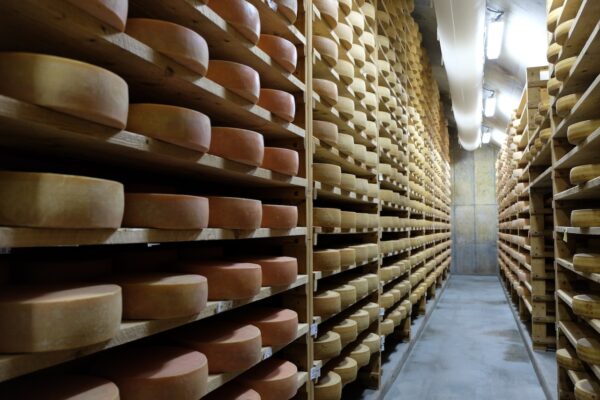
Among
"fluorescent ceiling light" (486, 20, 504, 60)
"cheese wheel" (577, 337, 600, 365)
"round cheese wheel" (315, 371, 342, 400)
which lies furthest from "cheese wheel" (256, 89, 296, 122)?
"fluorescent ceiling light" (486, 20, 504, 60)

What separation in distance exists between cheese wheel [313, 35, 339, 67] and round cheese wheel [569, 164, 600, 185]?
1.49m

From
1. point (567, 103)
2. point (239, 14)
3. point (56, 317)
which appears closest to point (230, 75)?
point (239, 14)

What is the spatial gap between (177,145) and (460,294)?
9696 mm

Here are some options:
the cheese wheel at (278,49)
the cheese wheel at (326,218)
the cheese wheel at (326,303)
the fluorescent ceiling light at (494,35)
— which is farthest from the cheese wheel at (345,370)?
the fluorescent ceiling light at (494,35)

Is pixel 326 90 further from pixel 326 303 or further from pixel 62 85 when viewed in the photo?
pixel 62 85

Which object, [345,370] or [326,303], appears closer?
[326,303]

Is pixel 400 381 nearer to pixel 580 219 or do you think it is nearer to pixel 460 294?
pixel 580 219

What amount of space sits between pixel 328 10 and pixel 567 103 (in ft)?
5.14

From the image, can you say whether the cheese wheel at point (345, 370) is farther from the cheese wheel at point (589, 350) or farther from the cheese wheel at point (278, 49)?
the cheese wheel at point (278, 49)

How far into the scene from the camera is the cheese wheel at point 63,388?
3.95 feet

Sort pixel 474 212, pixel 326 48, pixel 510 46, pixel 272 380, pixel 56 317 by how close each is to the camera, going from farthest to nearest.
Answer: pixel 474 212, pixel 510 46, pixel 326 48, pixel 272 380, pixel 56 317

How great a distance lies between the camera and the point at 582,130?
2.71 m

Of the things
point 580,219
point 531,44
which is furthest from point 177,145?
point 531,44

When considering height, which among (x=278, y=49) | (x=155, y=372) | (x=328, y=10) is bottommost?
(x=155, y=372)
